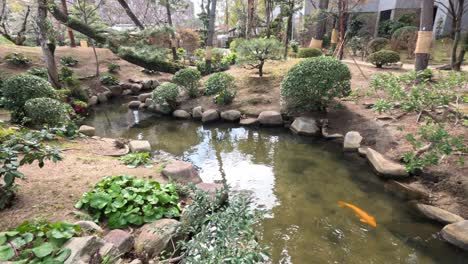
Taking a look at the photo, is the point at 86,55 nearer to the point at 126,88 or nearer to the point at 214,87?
the point at 126,88

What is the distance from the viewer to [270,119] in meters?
8.51

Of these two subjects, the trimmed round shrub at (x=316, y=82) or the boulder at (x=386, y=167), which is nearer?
the boulder at (x=386, y=167)

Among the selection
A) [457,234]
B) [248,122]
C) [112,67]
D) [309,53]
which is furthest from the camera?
[112,67]

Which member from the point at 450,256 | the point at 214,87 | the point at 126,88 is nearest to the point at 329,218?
the point at 450,256

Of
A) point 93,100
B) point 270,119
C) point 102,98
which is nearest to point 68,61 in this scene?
point 102,98

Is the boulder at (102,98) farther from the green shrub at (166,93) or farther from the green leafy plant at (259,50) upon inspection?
the green leafy plant at (259,50)

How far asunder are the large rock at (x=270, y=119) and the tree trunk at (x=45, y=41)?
690cm

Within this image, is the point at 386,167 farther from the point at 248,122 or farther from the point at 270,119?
the point at 248,122

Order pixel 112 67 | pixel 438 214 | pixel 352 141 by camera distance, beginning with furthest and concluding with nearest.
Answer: pixel 112 67 < pixel 352 141 < pixel 438 214

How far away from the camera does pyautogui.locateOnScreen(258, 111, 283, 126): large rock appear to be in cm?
848

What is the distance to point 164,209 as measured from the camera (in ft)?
11.6

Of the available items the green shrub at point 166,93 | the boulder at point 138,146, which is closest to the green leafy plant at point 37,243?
the boulder at point 138,146

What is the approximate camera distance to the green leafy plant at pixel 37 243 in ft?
7.47

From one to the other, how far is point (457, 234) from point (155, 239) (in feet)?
12.4
